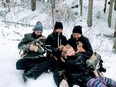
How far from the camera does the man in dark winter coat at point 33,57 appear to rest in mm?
7791

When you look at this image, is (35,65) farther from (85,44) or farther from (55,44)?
(85,44)

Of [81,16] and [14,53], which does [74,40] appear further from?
[81,16]

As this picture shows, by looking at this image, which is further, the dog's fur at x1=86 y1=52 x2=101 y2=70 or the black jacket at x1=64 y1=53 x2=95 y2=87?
the dog's fur at x1=86 y1=52 x2=101 y2=70

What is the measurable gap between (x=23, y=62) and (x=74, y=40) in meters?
1.35

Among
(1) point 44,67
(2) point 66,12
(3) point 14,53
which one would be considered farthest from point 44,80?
(2) point 66,12

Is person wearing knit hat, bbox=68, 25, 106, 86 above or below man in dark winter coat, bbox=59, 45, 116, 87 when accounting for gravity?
above

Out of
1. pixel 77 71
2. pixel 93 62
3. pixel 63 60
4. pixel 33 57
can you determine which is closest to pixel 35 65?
pixel 33 57

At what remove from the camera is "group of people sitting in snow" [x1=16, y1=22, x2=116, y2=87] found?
24.3ft

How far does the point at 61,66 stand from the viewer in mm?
7832

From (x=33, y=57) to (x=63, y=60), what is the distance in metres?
0.80

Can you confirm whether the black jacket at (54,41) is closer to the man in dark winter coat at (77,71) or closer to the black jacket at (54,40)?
the black jacket at (54,40)

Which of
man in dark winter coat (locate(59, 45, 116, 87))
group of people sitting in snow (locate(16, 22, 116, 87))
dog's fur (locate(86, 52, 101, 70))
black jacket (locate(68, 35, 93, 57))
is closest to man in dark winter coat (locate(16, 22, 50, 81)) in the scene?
group of people sitting in snow (locate(16, 22, 116, 87))

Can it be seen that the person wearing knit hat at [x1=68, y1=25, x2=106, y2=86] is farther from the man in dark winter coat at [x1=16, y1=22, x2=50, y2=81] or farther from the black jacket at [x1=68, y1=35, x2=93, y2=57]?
the man in dark winter coat at [x1=16, y1=22, x2=50, y2=81]

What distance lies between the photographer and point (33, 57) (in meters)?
8.12
